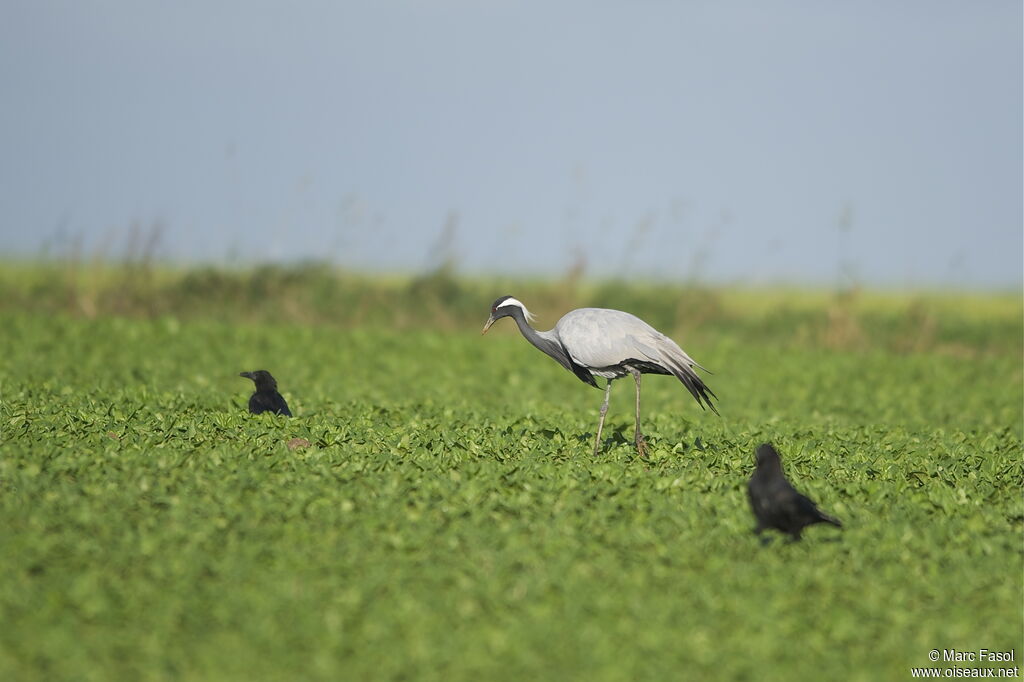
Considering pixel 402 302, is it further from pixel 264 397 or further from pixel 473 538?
pixel 473 538

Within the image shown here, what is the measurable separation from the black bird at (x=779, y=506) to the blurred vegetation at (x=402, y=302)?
13756mm

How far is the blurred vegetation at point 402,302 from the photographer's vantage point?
72.1 feet

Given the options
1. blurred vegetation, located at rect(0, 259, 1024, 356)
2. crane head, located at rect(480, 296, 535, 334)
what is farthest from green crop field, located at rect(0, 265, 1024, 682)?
blurred vegetation, located at rect(0, 259, 1024, 356)

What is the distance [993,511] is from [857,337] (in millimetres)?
14135

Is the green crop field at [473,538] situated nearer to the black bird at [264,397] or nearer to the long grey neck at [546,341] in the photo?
the black bird at [264,397]

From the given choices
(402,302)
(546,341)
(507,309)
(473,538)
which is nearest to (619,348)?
(546,341)

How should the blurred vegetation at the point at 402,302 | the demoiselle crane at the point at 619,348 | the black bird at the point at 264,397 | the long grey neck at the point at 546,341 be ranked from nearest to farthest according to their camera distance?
1. the demoiselle crane at the point at 619,348
2. the long grey neck at the point at 546,341
3. the black bird at the point at 264,397
4. the blurred vegetation at the point at 402,302

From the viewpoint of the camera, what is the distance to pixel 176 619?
18.6 ft

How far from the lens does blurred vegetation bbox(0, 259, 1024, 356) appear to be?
22.0m

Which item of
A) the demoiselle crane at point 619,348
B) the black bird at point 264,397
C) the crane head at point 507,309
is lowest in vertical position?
the black bird at point 264,397

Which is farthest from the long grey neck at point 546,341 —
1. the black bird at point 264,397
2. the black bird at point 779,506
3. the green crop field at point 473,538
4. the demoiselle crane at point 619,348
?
the black bird at point 779,506

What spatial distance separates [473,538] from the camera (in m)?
7.00

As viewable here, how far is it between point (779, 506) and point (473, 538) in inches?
77.0

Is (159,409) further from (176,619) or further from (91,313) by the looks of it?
(91,313)
